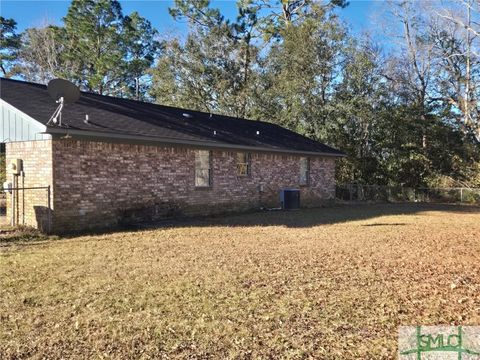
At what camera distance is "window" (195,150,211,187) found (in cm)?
1350

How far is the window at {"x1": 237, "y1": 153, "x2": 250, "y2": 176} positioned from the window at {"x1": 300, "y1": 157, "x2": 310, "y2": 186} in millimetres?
3769

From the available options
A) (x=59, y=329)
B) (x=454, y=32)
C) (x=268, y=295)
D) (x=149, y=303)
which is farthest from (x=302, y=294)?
(x=454, y=32)

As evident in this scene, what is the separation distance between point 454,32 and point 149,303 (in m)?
27.3

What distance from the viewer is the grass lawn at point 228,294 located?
3605 millimetres

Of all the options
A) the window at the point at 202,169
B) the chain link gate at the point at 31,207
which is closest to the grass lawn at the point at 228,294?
the chain link gate at the point at 31,207

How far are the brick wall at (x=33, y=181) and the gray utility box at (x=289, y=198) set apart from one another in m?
9.31

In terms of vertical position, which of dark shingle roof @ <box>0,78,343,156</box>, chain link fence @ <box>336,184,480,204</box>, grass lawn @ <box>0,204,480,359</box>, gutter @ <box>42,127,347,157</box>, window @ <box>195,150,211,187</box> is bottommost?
grass lawn @ <box>0,204,480,359</box>

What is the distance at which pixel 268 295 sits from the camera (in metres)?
4.93

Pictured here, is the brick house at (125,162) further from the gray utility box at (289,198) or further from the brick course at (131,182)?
the gray utility box at (289,198)

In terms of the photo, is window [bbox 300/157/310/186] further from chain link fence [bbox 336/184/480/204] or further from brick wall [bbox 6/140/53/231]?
brick wall [bbox 6/140/53/231]

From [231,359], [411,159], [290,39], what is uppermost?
[290,39]

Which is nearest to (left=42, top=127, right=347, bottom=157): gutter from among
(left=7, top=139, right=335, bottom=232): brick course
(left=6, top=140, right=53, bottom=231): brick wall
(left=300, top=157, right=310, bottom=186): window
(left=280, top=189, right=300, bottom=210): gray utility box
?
(left=7, top=139, right=335, bottom=232): brick course

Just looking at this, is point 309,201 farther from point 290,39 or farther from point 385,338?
point 385,338

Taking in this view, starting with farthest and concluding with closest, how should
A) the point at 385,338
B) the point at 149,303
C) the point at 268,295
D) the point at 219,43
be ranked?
1. the point at 219,43
2. the point at 268,295
3. the point at 149,303
4. the point at 385,338
